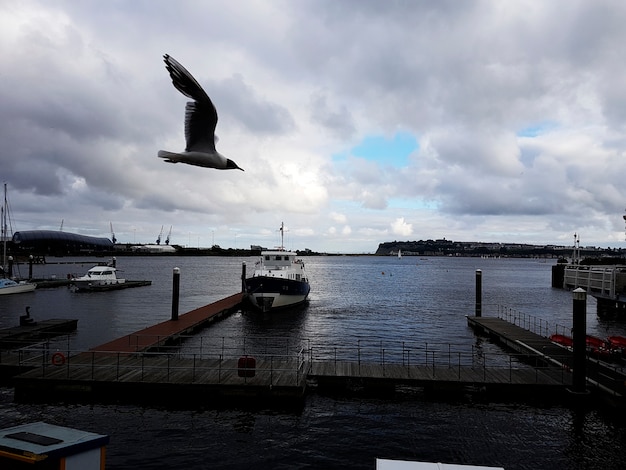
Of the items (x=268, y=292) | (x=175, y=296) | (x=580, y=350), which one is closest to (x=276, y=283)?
(x=268, y=292)

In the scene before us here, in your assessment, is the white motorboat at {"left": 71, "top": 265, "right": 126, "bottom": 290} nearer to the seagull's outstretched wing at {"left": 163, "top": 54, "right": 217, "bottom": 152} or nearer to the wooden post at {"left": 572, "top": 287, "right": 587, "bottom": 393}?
the wooden post at {"left": 572, "top": 287, "right": 587, "bottom": 393}

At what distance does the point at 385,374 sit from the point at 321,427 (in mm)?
5073

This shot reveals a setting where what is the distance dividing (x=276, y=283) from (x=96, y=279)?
4201 cm

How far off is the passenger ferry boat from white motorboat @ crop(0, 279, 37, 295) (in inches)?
1601

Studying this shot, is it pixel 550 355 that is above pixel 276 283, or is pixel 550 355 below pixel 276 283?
below

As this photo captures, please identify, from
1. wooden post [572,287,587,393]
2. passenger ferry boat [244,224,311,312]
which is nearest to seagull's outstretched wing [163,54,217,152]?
wooden post [572,287,587,393]

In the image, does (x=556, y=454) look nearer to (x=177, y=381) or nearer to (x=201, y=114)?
(x=177, y=381)

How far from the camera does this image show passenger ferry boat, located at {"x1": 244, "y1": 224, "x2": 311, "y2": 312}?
5178 centimetres

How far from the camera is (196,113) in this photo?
7.10 metres

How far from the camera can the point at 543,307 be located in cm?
6681

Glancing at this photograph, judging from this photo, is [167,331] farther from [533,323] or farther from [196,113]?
[533,323]

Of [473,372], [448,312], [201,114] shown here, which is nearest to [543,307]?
[448,312]

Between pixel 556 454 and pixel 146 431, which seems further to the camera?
pixel 146 431

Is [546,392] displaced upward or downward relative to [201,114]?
downward
